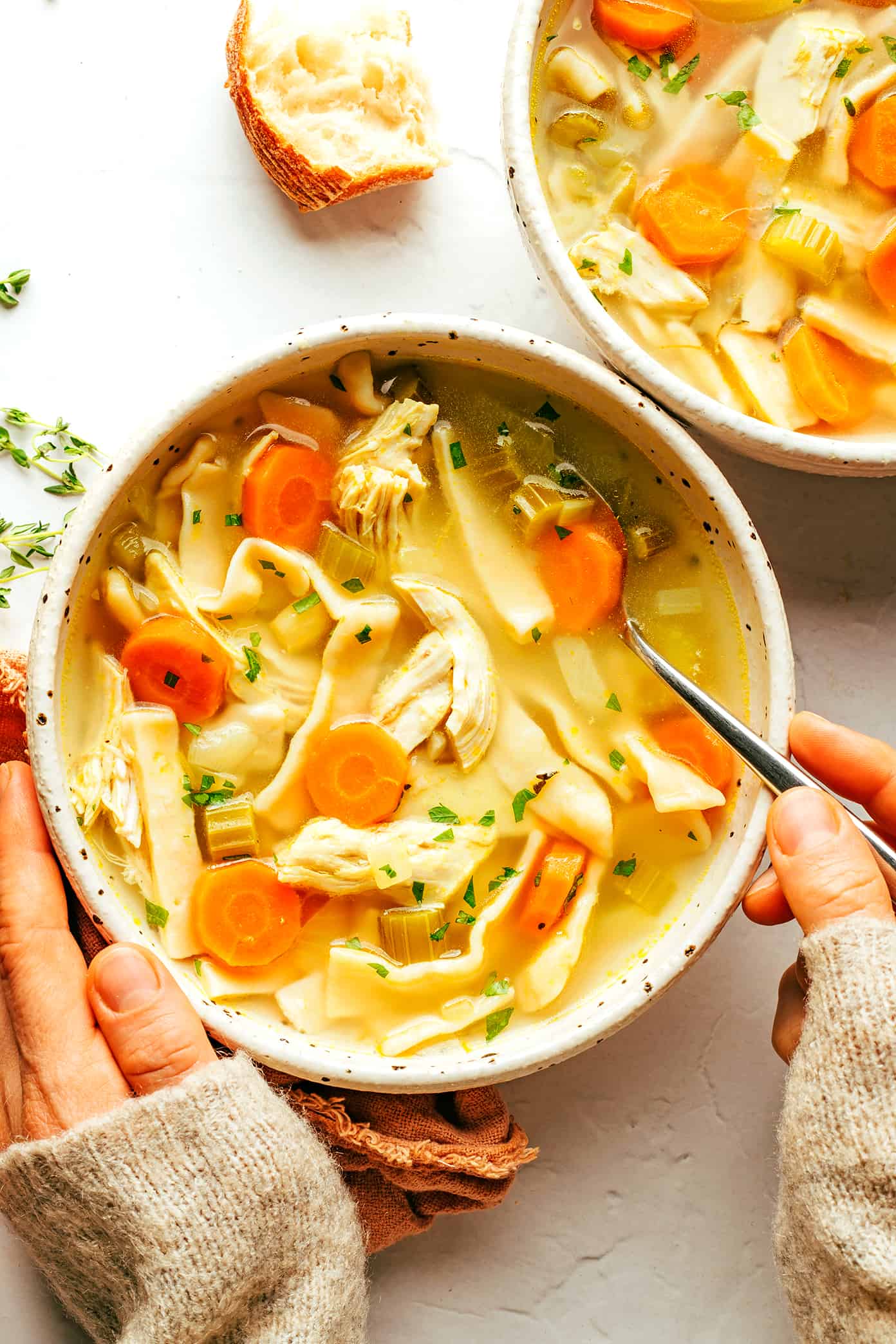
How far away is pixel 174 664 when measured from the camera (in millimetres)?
2297

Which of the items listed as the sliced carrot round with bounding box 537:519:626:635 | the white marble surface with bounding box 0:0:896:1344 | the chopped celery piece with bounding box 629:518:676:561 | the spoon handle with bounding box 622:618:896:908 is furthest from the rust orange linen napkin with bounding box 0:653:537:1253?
the chopped celery piece with bounding box 629:518:676:561

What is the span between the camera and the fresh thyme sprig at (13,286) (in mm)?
2520

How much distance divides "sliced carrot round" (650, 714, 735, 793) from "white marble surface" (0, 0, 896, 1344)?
448 millimetres

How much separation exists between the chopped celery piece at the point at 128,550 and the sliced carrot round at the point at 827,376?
1372 millimetres

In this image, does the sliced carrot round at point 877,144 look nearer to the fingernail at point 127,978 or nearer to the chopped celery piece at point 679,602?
the chopped celery piece at point 679,602

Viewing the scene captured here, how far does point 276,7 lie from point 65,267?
27.8 inches

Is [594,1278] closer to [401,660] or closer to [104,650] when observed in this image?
[401,660]

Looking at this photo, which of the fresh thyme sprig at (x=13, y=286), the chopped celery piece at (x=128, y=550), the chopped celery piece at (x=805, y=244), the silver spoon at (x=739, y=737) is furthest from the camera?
the fresh thyme sprig at (x=13, y=286)

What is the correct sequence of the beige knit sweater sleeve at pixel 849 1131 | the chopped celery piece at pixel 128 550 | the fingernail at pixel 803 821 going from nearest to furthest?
the beige knit sweater sleeve at pixel 849 1131 → the fingernail at pixel 803 821 → the chopped celery piece at pixel 128 550

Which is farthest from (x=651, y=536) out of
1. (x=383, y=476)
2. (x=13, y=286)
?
(x=13, y=286)

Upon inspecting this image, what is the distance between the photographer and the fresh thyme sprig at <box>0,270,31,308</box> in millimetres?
2520

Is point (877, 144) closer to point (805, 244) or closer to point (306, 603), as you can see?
point (805, 244)

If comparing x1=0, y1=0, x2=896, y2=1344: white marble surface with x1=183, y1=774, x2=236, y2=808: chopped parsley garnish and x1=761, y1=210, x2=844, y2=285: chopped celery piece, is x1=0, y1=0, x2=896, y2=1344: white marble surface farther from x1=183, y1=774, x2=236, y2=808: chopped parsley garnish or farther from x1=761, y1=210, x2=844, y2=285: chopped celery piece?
x1=183, y1=774, x2=236, y2=808: chopped parsley garnish

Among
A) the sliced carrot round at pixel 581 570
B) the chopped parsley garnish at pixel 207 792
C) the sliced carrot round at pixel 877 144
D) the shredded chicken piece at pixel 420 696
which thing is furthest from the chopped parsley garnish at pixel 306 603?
the sliced carrot round at pixel 877 144
